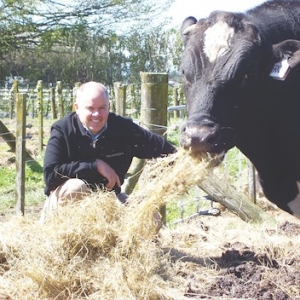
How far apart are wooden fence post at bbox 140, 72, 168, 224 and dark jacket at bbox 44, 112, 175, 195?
2.50ft

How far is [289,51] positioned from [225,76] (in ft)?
1.84

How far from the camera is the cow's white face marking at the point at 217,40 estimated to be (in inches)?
154

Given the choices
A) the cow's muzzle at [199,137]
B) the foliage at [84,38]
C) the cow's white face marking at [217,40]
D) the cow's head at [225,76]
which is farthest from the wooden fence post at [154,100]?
the foliage at [84,38]

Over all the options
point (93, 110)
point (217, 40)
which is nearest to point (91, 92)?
point (93, 110)

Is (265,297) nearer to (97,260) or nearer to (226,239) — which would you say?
(97,260)

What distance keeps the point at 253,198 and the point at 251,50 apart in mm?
3948

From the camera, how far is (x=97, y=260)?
3762 mm

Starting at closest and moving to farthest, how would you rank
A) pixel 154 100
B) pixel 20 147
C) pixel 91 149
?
pixel 91 149
pixel 154 100
pixel 20 147

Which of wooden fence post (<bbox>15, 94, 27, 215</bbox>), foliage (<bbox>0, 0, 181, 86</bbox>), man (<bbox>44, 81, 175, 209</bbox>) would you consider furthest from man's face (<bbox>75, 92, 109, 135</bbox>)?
foliage (<bbox>0, 0, 181, 86</bbox>)

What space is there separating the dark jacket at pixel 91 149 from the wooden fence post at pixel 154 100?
763 mm

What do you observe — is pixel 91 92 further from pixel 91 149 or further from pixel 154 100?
pixel 154 100

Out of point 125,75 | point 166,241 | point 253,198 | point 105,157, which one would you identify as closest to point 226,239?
point 166,241

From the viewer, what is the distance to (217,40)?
13.0 ft

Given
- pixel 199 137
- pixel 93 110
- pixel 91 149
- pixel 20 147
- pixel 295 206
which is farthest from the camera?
pixel 20 147
